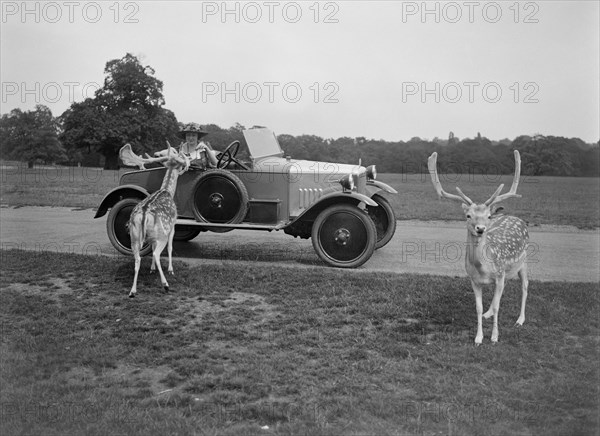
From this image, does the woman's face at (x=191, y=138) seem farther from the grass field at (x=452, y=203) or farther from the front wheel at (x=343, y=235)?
the grass field at (x=452, y=203)

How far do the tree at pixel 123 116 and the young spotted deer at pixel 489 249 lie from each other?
3301cm

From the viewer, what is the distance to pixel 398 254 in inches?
364

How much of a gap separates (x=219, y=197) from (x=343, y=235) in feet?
6.76

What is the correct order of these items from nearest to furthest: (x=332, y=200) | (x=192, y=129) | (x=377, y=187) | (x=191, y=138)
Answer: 1. (x=332, y=200)
2. (x=192, y=129)
3. (x=191, y=138)
4. (x=377, y=187)

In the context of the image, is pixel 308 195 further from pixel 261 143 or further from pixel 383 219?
pixel 383 219

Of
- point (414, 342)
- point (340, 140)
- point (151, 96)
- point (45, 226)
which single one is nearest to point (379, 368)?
point (414, 342)

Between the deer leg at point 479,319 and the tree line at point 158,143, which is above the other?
the tree line at point 158,143

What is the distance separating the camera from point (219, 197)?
27.6ft

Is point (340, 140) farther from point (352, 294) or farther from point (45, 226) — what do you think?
point (352, 294)

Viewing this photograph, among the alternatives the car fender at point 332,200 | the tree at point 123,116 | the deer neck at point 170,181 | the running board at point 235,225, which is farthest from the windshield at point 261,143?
the tree at point 123,116

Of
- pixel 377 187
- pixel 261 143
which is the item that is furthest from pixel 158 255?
pixel 377 187

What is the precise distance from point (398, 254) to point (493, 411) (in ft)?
19.0

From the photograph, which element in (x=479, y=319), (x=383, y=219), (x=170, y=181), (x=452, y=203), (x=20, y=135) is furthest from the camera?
(x=452, y=203)

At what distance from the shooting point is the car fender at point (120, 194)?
885 cm
